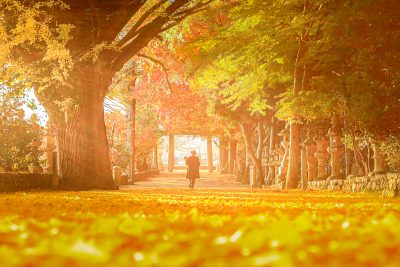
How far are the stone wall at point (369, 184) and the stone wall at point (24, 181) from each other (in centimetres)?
820

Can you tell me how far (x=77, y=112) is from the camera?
1553cm

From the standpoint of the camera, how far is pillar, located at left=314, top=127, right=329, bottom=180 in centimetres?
1633

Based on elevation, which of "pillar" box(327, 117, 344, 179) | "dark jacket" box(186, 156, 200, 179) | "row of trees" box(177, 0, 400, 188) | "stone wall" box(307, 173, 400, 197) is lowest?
"stone wall" box(307, 173, 400, 197)

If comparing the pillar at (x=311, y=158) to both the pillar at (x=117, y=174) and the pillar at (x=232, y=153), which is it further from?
the pillar at (x=232, y=153)

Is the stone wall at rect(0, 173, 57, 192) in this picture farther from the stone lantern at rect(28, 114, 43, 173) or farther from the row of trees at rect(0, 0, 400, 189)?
the stone lantern at rect(28, 114, 43, 173)

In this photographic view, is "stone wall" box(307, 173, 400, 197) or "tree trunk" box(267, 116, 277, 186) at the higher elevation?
"tree trunk" box(267, 116, 277, 186)

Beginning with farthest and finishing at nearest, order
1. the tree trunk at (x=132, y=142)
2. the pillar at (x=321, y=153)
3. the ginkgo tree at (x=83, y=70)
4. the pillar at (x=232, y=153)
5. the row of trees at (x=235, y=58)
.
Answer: the pillar at (x=232, y=153) < the tree trunk at (x=132, y=142) < the pillar at (x=321, y=153) < the ginkgo tree at (x=83, y=70) < the row of trees at (x=235, y=58)

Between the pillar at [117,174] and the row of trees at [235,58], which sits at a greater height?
the row of trees at [235,58]

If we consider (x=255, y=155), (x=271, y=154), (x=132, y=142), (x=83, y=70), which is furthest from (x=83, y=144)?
(x=132, y=142)

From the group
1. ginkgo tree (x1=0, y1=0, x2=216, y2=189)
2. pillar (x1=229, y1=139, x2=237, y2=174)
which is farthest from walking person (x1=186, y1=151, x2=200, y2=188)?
pillar (x1=229, y1=139, x2=237, y2=174)

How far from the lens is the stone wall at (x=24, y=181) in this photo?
12.9 m

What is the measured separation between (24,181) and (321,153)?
911 centimetres

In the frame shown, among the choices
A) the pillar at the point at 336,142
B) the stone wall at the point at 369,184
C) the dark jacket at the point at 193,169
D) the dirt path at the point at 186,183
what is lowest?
the dirt path at the point at 186,183

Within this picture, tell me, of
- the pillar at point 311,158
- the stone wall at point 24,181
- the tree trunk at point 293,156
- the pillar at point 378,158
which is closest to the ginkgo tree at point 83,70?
the stone wall at point 24,181
